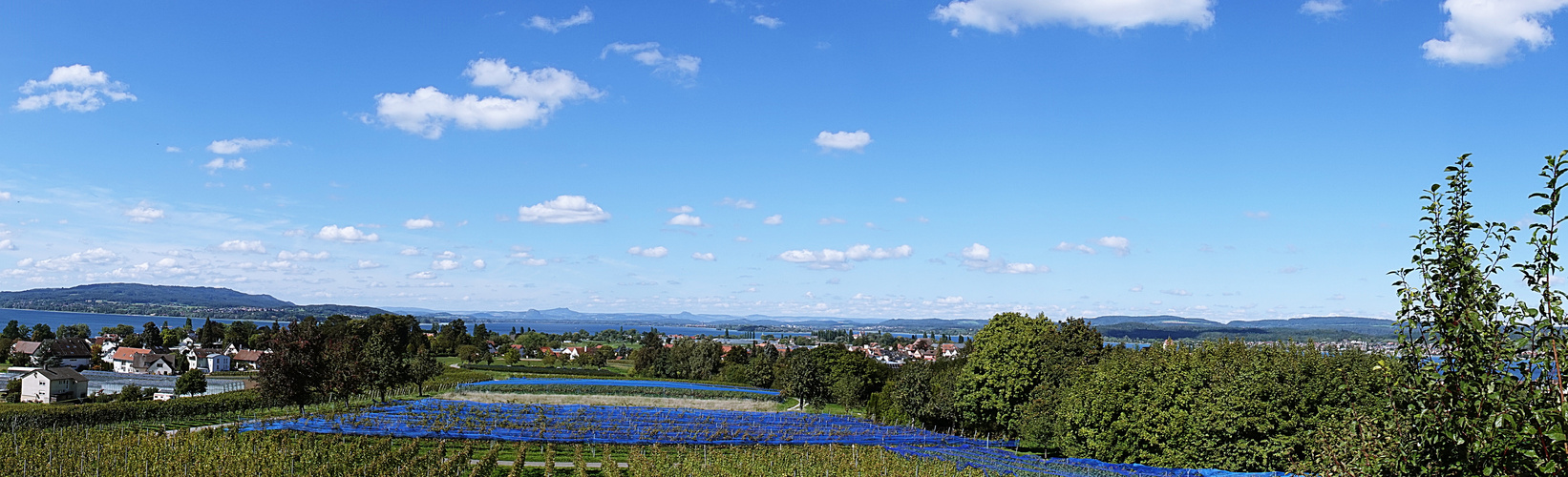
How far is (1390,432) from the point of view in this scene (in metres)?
4.57

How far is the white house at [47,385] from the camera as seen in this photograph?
152 feet

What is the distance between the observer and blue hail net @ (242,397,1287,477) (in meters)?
27.7

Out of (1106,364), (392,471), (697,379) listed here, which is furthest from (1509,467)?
(697,379)

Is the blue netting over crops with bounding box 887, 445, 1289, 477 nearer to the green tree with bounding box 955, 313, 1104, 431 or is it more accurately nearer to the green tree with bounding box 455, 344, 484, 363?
the green tree with bounding box 955, 313, 1104, 431

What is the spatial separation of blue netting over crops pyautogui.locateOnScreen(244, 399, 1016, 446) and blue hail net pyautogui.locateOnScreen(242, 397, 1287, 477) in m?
0.04

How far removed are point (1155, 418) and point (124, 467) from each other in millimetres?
27129

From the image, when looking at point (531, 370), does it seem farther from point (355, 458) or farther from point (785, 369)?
point (355, 458)

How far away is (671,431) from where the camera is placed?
34531 millimetres

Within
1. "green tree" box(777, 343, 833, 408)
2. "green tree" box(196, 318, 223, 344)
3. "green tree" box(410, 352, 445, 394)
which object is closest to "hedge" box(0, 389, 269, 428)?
"green tree" box(410, 352, 445, 394)

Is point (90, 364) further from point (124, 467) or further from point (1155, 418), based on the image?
point (1155, 418)

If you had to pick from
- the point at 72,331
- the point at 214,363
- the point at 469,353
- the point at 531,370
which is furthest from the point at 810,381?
the point at 72,331

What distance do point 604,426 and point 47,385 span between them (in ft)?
108

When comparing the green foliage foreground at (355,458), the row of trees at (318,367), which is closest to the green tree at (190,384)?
the row of trees at (318,367)

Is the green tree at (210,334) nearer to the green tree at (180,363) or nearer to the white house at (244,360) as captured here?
the white house at (244,360)
